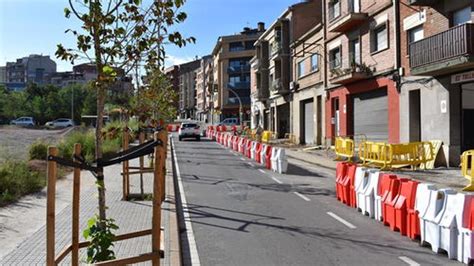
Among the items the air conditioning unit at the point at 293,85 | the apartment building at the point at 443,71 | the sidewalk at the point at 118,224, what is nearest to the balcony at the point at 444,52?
the apartment building at the point at 443,71

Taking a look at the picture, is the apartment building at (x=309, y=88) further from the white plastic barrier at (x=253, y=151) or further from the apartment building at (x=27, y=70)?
the apartment building at (x=27, y=70)

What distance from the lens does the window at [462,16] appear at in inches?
741

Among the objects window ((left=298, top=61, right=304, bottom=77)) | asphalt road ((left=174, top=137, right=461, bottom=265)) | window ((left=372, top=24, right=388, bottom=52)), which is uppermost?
window ((left=298, top=61, right=304, bottom=77))

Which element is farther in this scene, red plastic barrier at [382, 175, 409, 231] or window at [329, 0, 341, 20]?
window at [329, 0, 341, 20]

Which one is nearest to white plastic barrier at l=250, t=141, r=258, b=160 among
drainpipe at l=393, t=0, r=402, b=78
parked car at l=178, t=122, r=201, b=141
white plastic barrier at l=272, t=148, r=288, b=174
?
white plastic barrier at l=272, t=148, r=288, b=174

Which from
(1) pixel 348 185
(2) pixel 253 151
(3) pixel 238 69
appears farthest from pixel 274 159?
(3) pixel 238 69

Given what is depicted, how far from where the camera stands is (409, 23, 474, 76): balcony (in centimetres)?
1728

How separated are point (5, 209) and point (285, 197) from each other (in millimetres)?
6487

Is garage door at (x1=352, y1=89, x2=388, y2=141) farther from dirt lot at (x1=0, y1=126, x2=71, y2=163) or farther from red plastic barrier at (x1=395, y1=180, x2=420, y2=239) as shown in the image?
red plastic barrier at (x1=395, y1=180, x2=420, y2=239)

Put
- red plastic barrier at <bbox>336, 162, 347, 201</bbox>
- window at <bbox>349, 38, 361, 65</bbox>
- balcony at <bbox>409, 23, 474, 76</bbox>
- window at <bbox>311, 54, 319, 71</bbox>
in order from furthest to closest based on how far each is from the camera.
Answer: window at <bbox>311, 54, 319, 71</bbox> → window at <bbox>349, 38, 361, 65</bbox> → balcony at <bbox>409, 23, 474, 76</bbox> → red plastic barrier at <bbox>336, 162, 347, 201</bbox>

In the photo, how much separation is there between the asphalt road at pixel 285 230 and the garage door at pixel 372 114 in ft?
39.1

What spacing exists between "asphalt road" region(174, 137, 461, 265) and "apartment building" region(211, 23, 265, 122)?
304 feet

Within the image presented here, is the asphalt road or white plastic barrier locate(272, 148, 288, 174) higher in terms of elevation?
white plastic barrier locate(272, 148, 288, 174)

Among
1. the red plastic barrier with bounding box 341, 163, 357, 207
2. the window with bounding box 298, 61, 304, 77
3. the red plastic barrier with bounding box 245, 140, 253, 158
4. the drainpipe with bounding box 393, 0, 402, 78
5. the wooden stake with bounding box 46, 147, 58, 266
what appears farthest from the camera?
the window with bounding box 298, 61, 304, 77
